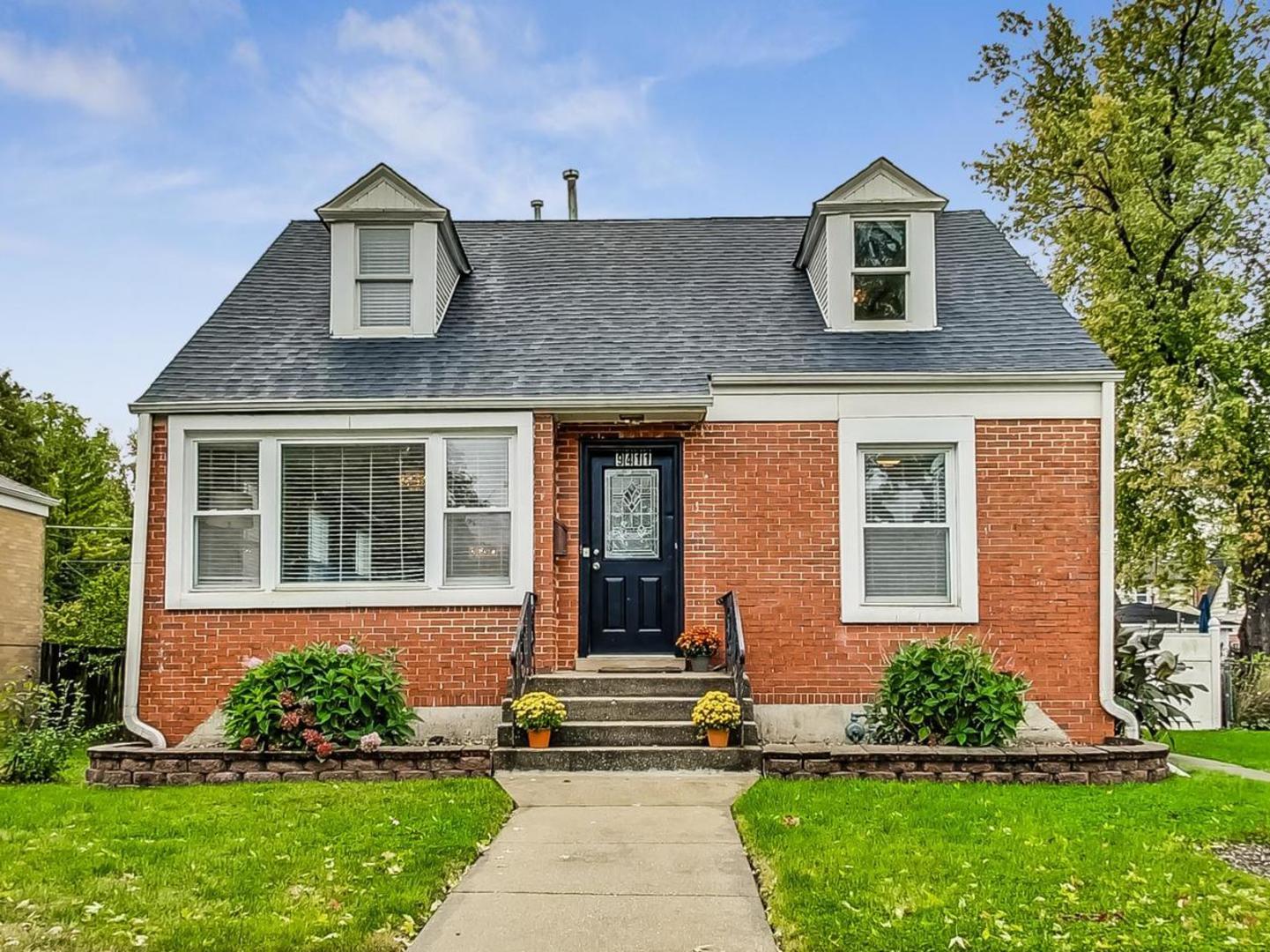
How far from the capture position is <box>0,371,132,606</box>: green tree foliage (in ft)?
95.8

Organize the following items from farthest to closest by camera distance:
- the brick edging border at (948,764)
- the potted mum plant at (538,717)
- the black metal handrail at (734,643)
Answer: the black metal handrail at (734,643)
the potted mum plant at (538,717)
the brick edging border at (948,764)

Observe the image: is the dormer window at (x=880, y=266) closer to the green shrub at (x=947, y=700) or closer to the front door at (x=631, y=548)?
the front door at (x=631, y=548)

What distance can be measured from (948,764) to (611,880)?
3.50m

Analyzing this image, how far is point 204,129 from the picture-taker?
1396 centimetres

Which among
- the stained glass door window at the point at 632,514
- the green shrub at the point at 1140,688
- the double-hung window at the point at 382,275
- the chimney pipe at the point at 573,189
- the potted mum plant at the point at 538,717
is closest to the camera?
the potted mum plant at the point at 538,717

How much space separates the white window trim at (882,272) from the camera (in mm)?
10398

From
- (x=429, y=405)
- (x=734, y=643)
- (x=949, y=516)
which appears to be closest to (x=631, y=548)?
(x=734, y=643)

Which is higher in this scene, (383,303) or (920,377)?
(383,303)

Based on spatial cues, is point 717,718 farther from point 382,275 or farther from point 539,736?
point 382,275

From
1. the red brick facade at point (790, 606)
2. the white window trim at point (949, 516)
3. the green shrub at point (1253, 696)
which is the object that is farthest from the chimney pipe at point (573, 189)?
the green shrub at point (1253, 696)

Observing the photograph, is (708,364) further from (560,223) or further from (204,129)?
(204,129)

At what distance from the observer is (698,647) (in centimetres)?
923

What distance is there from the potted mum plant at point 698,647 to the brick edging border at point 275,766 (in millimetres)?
2312

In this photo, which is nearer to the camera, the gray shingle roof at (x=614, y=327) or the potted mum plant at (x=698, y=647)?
the potted mum plant at (x=698, y=647)
